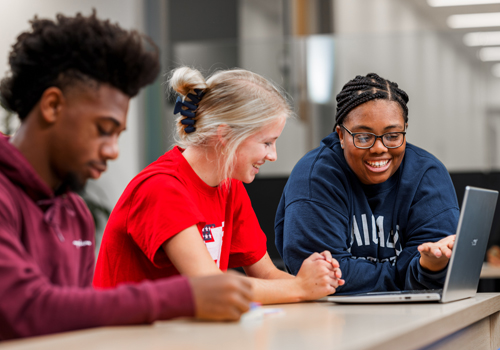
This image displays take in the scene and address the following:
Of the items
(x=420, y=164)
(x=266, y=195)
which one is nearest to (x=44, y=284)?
(x=420, y=164)

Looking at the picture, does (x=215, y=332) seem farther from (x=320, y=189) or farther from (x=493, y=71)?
(x=493, y=71)

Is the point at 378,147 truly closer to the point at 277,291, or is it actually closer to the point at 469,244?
the point at 469,244

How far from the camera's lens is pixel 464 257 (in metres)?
1.21

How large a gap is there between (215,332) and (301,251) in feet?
2.33

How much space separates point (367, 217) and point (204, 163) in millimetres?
491

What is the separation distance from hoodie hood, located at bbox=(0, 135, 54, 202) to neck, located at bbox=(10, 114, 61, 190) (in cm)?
2

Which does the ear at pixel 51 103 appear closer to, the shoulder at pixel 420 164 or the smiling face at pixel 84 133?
the smiling face at pixel 84 133

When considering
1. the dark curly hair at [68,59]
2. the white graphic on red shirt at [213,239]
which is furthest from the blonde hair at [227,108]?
the dark curly hair at [68,59]

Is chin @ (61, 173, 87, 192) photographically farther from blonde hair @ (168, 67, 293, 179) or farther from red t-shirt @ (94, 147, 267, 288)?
blonde hair @ (168, 67, 293, 179)

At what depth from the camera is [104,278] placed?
1.28 m

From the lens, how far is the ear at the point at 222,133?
1.34m

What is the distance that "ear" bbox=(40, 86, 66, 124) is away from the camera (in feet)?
2.87

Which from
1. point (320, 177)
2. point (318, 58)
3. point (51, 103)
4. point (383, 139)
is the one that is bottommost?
point (320, 177)

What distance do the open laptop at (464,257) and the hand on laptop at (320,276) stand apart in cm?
3
